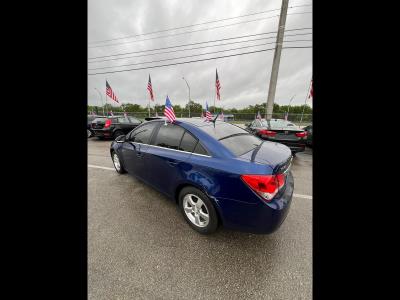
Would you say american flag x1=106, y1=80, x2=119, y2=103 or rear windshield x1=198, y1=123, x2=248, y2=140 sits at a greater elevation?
american flag x1=106, y1=80, x2=119, y2=103

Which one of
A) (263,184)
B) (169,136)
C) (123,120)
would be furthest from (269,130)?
(123,120)

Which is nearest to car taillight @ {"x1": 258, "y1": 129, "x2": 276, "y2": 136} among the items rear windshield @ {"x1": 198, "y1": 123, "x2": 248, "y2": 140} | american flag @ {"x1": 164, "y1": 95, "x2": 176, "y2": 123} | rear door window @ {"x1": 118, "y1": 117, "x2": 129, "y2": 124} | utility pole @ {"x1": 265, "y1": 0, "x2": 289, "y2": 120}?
rear windshield @ {"x1": 198, "y1": 123, "x2": 248, "y2": 140}

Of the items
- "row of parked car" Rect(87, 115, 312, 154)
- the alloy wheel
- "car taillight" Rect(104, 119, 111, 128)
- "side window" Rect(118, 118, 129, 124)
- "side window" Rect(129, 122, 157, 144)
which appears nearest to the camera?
the alloy wheel

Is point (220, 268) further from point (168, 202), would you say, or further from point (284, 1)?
point (284, 1)

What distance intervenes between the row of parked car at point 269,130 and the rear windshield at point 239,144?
330cm

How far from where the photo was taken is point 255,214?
1.78 meters

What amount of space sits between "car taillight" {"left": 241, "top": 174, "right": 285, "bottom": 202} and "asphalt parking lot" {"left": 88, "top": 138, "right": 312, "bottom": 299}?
0.75 metres

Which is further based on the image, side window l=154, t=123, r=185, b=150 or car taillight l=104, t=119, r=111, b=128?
car taillight l=104, t=119, r=111, b=128

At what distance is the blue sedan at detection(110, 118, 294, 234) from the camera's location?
5.81 feet

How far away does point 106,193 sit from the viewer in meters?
3.35

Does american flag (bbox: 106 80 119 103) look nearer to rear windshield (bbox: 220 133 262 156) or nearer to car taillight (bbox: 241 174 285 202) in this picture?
rear windshield (bbox: 220 133 262 156)
